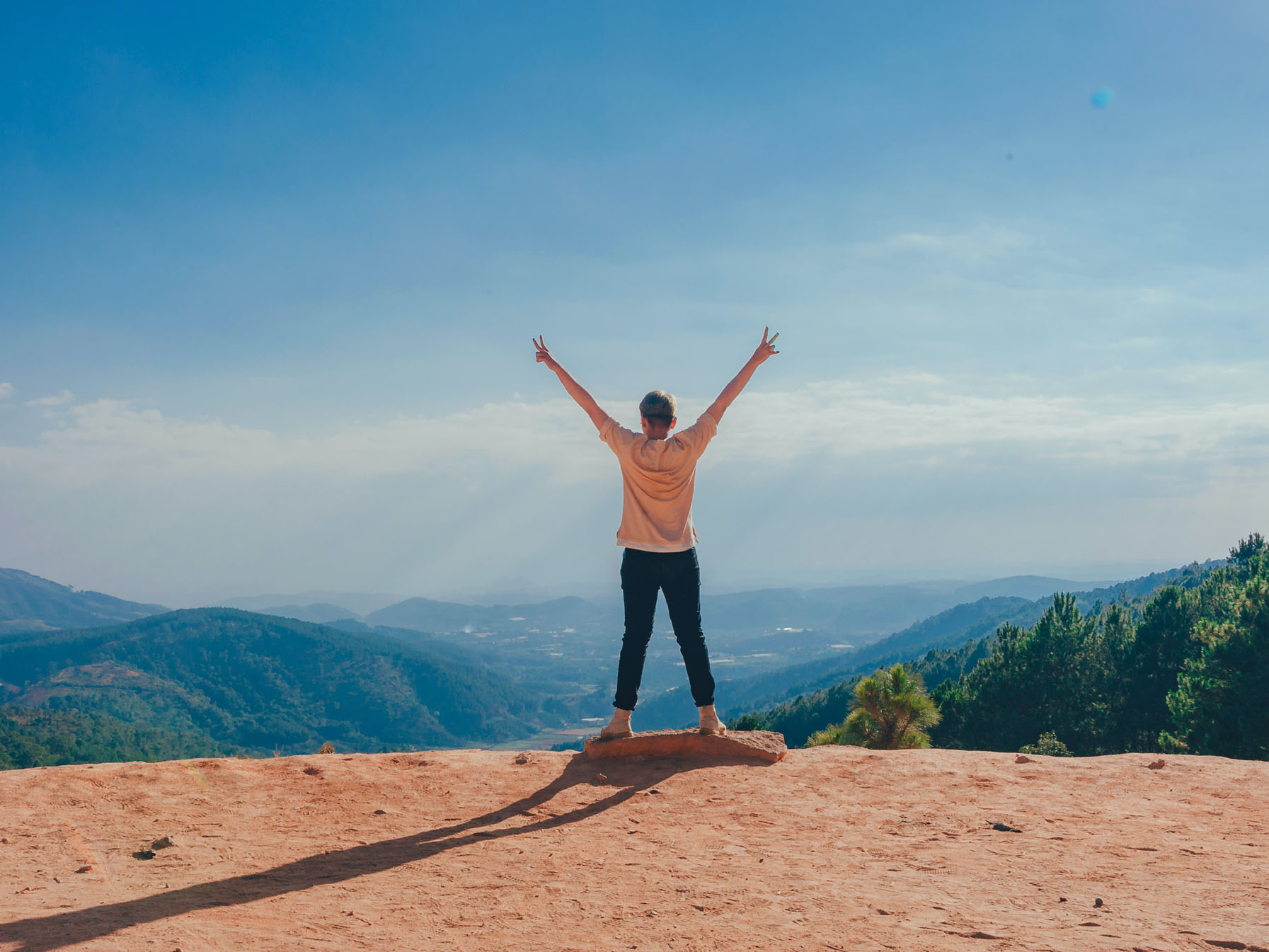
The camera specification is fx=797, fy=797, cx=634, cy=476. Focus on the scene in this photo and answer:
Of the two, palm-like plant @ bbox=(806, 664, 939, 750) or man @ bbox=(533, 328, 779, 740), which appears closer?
man @ bbox=(533, 328, 779, 740)

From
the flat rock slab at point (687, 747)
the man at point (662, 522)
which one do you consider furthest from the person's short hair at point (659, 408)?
the flat rock slab at point (687, 747)

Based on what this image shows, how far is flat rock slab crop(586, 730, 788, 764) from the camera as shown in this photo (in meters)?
7.44

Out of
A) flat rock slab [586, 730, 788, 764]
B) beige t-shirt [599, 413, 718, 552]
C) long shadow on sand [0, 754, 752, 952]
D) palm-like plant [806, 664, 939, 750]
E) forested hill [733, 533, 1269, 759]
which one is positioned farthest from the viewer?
forested hill [733, 533, 1269, 759]

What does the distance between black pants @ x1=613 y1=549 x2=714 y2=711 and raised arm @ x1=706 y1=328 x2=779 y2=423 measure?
4.26ft

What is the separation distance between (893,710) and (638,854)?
16257 mm

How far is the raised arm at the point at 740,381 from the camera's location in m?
7.10

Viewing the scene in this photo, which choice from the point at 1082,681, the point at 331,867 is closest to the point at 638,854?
the point at 331,867

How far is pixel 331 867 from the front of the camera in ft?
15.9

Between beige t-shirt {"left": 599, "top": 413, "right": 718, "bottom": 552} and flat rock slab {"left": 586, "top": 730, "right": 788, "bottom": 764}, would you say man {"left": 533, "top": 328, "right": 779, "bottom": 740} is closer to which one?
beige t-shirt {"left": 599, "top": 413, "right": 718, "bottom": 552}

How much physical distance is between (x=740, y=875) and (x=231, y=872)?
119 inches

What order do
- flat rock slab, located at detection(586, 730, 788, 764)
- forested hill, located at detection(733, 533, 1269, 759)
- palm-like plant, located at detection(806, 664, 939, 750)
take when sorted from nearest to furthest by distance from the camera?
1. flat rock slab, located at detection(586, 730, 788, 764)
2. palm-like plant, located at detection(806, 664, 939, 750)
3. forested hill, located at detection(733, 533, 1269, 759)

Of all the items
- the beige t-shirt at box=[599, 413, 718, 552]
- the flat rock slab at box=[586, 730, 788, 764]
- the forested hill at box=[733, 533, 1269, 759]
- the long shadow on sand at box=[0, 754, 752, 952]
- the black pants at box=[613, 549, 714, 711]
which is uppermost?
the beige t-shirt at box=[599, 413, 718, 552]

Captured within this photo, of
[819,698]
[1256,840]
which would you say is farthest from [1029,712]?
[819,698]

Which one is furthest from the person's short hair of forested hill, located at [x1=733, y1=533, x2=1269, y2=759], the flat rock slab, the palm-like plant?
forested hill, located at [x1=733, y1=533, x2=1269, y2=759]
